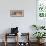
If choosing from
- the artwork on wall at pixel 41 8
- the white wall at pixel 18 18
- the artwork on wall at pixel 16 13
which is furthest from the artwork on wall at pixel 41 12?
the artwork on wall at pixel 16 13

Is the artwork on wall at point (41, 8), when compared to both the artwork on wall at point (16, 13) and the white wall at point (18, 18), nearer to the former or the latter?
the white wall at point (18, 18)

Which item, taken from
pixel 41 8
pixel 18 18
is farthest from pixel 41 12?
pixel 18 18

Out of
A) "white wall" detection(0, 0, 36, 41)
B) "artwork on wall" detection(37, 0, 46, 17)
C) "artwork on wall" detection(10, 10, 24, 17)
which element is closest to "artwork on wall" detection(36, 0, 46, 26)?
"artwork on wall" detection(37, 0, 46, 17)

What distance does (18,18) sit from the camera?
6.84 metres

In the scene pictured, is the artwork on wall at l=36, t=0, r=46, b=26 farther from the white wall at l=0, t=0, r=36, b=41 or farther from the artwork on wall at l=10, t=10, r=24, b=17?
the artwork on wall at l=10, t=10, r=24, b=17

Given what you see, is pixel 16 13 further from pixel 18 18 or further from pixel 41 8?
pixel 41 8

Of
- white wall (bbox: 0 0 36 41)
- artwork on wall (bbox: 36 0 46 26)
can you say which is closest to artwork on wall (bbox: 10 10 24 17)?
white wall (bbox: 0 0 36 41)

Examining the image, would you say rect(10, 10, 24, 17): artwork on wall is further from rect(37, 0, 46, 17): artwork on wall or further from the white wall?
rect(37, 0, 46, 17): artwork on wall

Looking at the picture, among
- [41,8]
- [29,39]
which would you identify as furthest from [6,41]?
[41,8]

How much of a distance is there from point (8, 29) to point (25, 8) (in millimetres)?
1179

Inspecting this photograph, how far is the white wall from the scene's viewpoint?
6788mm

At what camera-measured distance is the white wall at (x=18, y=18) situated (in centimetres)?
679

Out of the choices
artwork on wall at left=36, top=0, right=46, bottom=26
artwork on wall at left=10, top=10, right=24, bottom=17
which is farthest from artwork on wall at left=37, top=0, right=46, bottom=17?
artwork on wall at left=10, top=10, right=24, bottom=17

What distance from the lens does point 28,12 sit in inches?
269
